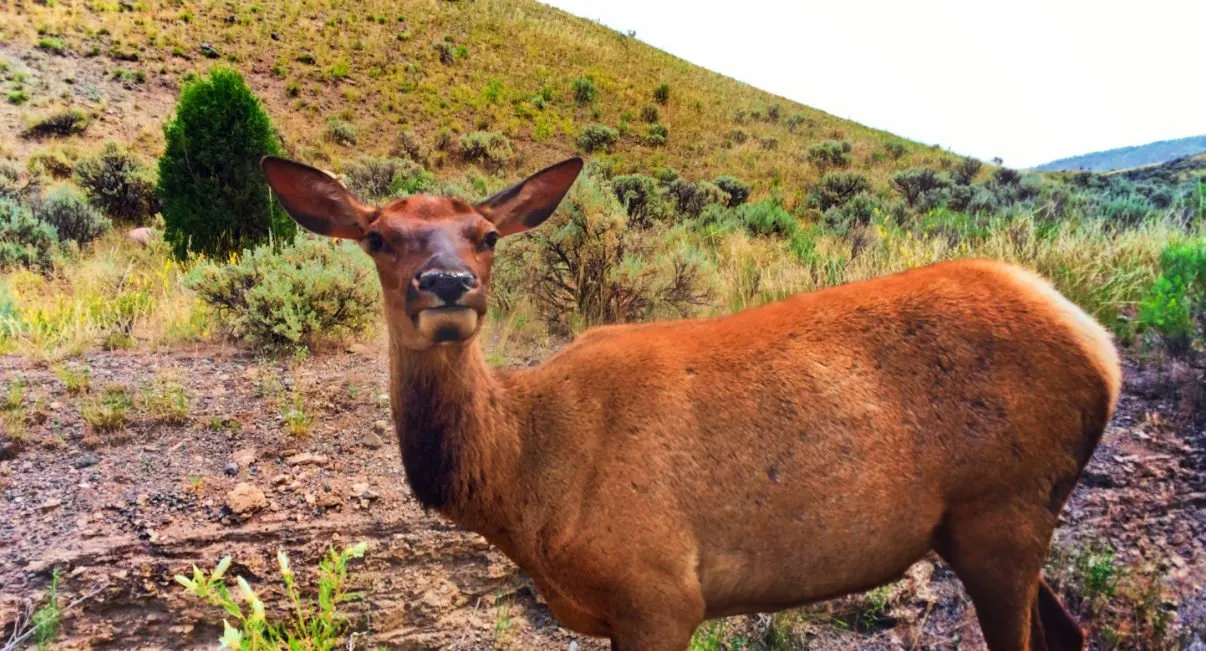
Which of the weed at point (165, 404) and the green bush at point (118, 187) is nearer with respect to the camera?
the weed at point (165, 404)

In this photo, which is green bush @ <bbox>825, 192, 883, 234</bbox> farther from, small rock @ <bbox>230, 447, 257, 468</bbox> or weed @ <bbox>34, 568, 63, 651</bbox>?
weed @ <bbox>34, 568, 63, 651</bbox>

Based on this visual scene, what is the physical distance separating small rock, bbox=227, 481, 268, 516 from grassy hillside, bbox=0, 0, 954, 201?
68.3 ft

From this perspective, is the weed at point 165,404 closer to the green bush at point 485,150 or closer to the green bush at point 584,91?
the green bush at point 485,150

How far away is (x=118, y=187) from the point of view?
16.9m

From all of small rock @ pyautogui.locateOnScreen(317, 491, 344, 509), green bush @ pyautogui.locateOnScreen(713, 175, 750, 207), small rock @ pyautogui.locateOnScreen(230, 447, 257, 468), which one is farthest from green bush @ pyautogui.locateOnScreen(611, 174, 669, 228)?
small rock @ pyautogui.locateOnScreen(317, 491, 344, 509)

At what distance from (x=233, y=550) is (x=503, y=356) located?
287 centimetres

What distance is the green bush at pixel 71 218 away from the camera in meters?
13.1

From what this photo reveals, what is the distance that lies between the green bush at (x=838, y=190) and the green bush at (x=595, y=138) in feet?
39.8

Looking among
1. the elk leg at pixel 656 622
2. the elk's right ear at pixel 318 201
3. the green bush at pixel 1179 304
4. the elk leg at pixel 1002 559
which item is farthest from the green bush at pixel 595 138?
the elk leg at pixel 656 622

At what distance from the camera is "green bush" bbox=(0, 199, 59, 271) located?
1034cm

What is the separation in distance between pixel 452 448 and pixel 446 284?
65 centimetres

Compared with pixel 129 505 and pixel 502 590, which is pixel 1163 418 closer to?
pixel 502 590

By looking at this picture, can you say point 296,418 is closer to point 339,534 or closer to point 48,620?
point 339,534

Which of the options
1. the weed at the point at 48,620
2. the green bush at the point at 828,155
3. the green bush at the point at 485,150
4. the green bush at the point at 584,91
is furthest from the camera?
the green bush at the point at 584,91
